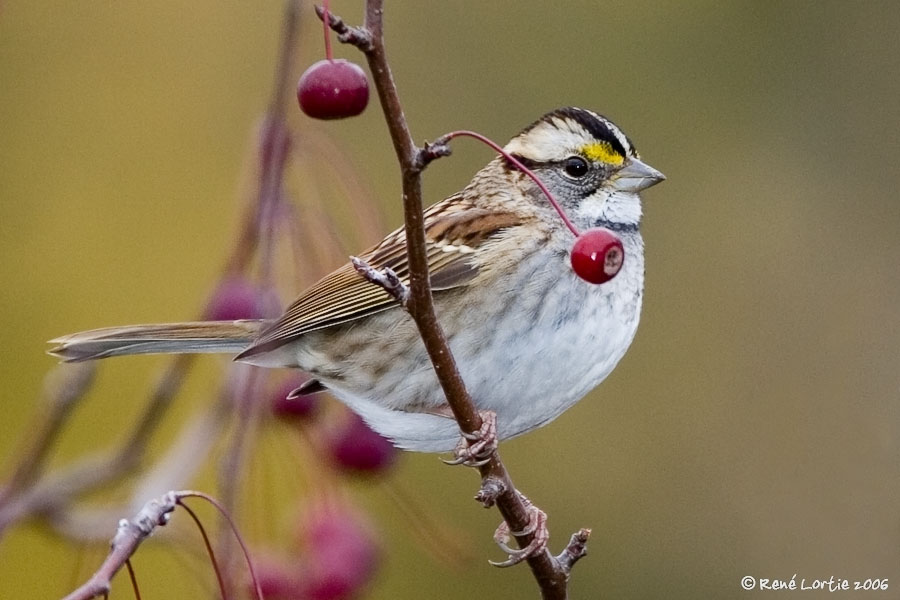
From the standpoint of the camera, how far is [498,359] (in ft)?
10.6

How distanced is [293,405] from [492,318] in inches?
19.2

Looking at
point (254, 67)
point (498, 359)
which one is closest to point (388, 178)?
point (254, 67)

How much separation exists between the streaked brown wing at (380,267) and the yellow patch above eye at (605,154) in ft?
0.85

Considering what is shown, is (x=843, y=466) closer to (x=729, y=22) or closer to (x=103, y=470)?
(x=729, y=22)

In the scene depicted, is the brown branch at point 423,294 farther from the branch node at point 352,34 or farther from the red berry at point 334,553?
the red berry at point 334,553

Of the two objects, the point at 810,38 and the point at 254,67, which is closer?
the point at 254,67

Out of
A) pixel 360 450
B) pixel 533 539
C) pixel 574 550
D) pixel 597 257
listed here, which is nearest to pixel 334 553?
pixel 360 450

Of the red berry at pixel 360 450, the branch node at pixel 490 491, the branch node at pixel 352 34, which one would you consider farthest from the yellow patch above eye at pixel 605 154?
the branch node at pixel 352 34

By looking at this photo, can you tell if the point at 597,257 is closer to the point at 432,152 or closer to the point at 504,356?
the point at 432,152

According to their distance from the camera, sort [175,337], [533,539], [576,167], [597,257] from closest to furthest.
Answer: [597,257] < [533,539] < [175,337] < [576,167]

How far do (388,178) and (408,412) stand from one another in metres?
2.89

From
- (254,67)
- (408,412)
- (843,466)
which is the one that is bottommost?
(843,466)

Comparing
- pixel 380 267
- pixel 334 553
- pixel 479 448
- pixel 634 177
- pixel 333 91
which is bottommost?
pixel 334 553

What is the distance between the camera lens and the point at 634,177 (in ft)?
11.6
